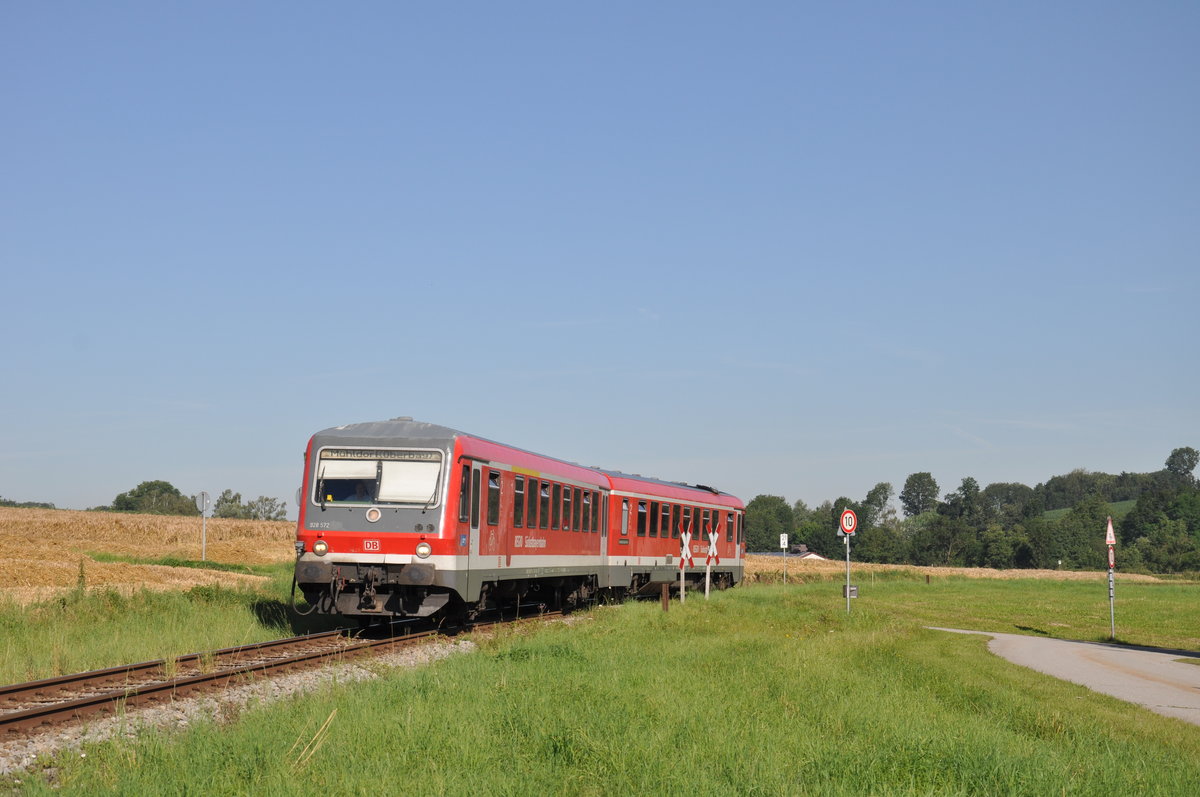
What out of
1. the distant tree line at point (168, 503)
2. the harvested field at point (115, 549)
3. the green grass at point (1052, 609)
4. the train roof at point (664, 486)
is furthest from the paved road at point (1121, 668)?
the distant tree line at point (168, 503)

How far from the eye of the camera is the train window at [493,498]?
19.9 metres

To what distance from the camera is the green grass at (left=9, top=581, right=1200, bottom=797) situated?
25.6 ft

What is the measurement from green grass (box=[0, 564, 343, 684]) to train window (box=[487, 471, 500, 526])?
3731 millimetres

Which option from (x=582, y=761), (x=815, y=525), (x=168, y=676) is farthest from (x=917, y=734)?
(x=815, y=525)

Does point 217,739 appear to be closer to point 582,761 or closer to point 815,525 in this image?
point 582,761

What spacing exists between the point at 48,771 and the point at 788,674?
27.3ft

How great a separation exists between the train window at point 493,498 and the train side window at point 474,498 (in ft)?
2.09

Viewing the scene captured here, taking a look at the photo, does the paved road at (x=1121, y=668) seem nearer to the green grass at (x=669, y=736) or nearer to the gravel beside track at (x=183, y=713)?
the green grass at (x=669, y=736)

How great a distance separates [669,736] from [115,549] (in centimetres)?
4468

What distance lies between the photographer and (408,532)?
17.9 metres

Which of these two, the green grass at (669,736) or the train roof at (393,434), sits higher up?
the train roof at (393,434)

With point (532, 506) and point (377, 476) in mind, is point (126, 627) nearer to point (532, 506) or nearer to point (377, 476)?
point (377, 476)

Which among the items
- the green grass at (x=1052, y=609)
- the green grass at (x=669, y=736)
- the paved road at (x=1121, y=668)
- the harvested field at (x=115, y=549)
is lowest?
the green grass at (x=1052, y=609)

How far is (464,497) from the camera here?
61.2 ft
